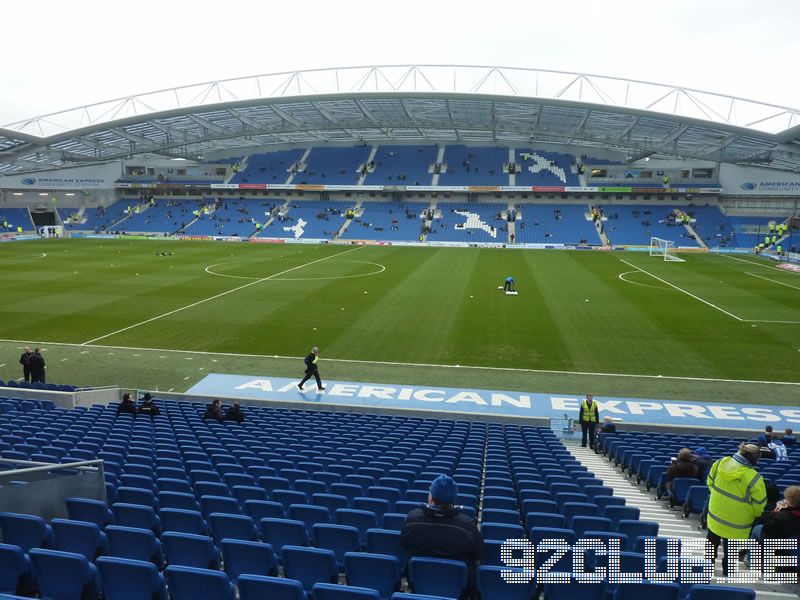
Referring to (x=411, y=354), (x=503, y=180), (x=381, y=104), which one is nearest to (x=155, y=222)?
(x=381, y=104)

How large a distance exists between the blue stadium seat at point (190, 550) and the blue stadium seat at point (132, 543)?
17 centimetres

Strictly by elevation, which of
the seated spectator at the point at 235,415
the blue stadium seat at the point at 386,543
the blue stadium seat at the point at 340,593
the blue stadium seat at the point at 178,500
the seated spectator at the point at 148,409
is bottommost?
the seated spectator at the point at 235,415

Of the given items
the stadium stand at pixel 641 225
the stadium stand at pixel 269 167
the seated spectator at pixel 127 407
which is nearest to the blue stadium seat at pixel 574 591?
the seated spectator at pixel 127 407

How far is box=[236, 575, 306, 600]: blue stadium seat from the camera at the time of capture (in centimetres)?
385

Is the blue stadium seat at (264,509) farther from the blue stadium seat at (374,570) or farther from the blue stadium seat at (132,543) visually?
the blue stadium seat at (374,570)

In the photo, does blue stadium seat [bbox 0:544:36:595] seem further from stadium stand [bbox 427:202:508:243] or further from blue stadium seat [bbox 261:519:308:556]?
stadium stand [bbox 427:202:508:243]

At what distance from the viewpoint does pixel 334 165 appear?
9225 centimetres

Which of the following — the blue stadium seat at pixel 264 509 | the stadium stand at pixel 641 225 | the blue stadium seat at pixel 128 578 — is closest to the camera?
the blue stadium seat at pixel 128 578

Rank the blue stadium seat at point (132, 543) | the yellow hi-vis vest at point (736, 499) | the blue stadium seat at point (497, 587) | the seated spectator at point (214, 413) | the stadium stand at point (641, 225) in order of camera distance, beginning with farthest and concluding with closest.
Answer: the stadium stand at point (641, 225), the seated spectator at point (214, 413), the yellow hi-vis vest at point (736, 499), the blue stadium seat at point (132, 543), the blue stadium seat at point (497, 587)

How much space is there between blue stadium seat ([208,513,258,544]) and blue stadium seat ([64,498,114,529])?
1096 mm

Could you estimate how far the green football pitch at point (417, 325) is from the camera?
20359 mm

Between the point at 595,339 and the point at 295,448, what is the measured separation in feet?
61.2

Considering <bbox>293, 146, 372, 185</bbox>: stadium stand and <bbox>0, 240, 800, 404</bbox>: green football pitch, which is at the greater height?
<bbox>293, 146, 372, 185</bbox>: stadium stand

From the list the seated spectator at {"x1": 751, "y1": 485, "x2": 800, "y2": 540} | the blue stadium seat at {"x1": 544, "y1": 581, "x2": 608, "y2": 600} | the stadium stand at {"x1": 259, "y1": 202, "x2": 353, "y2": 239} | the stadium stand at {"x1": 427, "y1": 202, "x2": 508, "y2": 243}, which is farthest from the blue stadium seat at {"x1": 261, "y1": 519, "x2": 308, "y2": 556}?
the stadium stand at {"x1": 259, "y1": 202, "x2": 353, "y2": 239}
